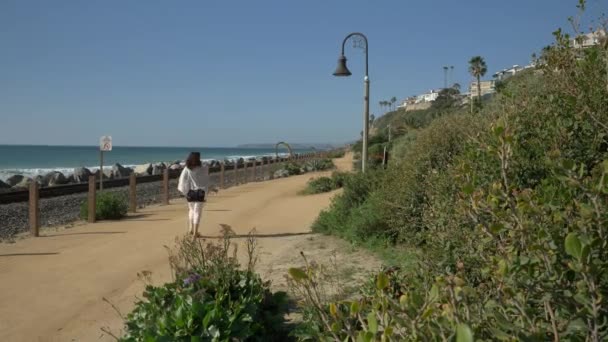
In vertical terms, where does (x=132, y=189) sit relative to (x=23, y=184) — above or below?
above

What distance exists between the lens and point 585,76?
4.93 metres

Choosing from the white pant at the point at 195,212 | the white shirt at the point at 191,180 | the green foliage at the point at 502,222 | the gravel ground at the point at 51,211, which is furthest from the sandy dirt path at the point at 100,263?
the gravel ground at the point at 51,211

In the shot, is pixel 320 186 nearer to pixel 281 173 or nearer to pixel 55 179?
pixel 281 173

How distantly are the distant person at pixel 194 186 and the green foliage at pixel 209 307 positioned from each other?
171 inches

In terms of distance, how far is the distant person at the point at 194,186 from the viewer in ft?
→ 29.6

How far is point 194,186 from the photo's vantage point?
358 inches

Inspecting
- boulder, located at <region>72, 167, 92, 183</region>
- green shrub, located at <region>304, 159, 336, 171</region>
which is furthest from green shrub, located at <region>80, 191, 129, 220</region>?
green shrub, located at <region>304, 159, 336, 171</region>

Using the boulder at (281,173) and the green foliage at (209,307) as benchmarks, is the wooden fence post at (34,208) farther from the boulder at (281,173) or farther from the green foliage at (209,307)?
the boulder at (281,173)

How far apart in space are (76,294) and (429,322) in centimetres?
539

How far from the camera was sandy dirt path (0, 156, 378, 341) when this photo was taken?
5102 mm

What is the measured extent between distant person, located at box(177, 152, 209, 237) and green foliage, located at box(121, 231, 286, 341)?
435cm

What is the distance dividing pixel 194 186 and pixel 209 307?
560 centimetres

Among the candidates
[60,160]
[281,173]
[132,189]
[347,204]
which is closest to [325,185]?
[132,189]

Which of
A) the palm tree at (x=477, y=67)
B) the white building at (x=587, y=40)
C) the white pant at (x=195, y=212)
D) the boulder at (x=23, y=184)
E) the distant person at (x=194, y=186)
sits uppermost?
the palm tree at (x=477, y=67)
